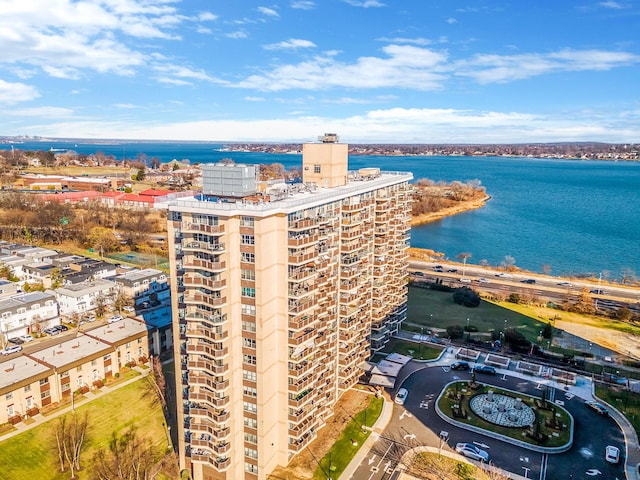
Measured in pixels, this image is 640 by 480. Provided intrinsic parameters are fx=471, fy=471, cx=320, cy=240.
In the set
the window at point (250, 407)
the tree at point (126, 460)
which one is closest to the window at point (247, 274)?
the window at point (250, 407)

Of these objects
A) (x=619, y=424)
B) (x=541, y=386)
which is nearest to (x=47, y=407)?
(x=541, y=386)

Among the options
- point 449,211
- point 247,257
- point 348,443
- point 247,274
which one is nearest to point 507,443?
point 348,443

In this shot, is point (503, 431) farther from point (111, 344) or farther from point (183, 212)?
point (111, 344)

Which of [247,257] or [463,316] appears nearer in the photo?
[247,257]

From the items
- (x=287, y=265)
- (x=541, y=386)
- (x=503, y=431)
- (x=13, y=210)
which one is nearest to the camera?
(x=287, y=265)

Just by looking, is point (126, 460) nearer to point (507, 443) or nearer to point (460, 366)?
point (507, 443)

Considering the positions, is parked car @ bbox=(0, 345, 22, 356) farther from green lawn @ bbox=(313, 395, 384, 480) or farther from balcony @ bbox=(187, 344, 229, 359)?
green lawn @ bbox=(313, 395, 384, 480)
